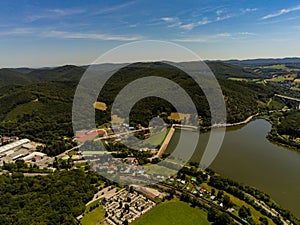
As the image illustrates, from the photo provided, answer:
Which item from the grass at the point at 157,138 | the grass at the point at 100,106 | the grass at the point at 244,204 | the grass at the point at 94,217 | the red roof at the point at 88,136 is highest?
the grass at the point at 100,106

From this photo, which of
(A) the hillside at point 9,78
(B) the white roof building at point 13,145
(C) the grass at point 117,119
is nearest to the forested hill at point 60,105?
(C) the grass at point 117,119

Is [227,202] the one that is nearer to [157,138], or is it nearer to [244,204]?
[244,204]

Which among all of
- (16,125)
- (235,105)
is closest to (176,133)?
(235,105)

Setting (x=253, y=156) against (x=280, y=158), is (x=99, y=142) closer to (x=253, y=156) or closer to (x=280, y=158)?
(x=253, y=156)

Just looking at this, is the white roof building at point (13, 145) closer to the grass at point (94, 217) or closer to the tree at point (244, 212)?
the grass at point (94, 217)

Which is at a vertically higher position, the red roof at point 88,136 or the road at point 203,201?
the red roof at point 88,136
